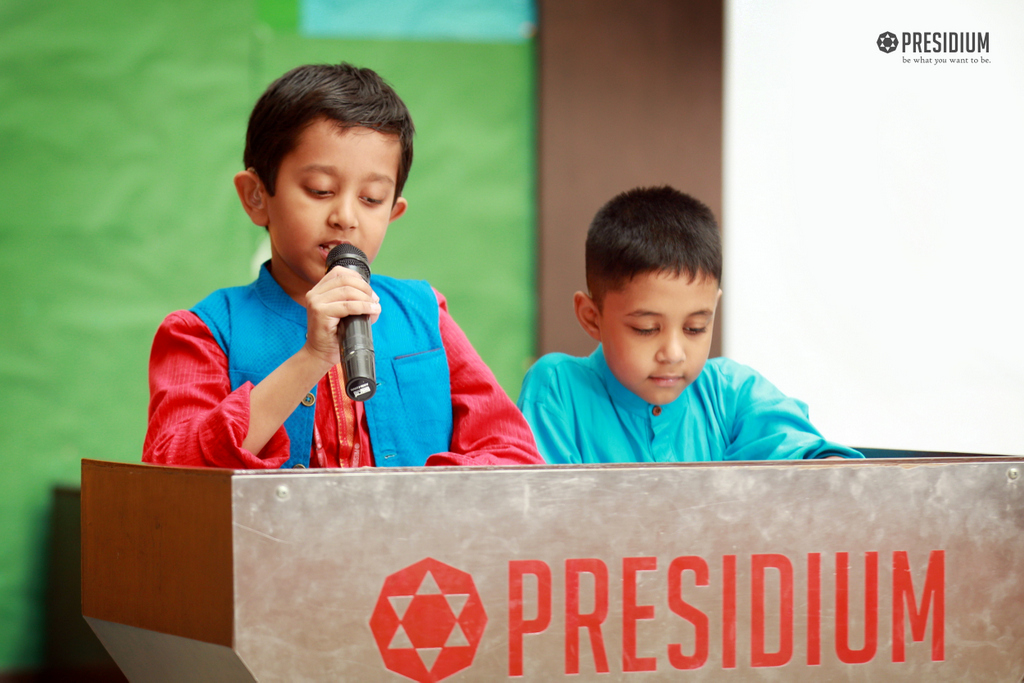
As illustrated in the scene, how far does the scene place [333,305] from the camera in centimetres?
83

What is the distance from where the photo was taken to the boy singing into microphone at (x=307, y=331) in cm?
100

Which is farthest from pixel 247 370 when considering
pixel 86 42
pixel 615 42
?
pixel 615 42

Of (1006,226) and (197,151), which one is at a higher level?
(197,151)

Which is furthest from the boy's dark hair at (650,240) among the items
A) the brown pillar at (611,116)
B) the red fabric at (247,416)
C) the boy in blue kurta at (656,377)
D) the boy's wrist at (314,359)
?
the brown pillar at (611,116)

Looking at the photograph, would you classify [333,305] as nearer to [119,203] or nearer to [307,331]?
[307,331]

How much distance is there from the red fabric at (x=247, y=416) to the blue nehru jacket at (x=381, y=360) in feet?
0.06

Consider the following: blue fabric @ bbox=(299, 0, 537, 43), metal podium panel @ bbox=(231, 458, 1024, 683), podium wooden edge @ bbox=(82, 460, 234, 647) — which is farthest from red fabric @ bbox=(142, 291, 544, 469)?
blue fabric @ bbox=(299, 0, 537, 43)

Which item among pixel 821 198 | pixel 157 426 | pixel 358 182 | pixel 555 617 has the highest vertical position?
pixel 821 198

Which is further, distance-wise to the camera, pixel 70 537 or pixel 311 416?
pixel 70 537

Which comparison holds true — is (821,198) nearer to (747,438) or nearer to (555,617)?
(747,438)

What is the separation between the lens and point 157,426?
951mm

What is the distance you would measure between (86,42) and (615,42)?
3.85 ft

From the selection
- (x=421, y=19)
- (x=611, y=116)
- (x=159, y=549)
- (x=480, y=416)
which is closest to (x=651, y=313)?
(x=480, y=416)

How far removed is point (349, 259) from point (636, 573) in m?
0.42
